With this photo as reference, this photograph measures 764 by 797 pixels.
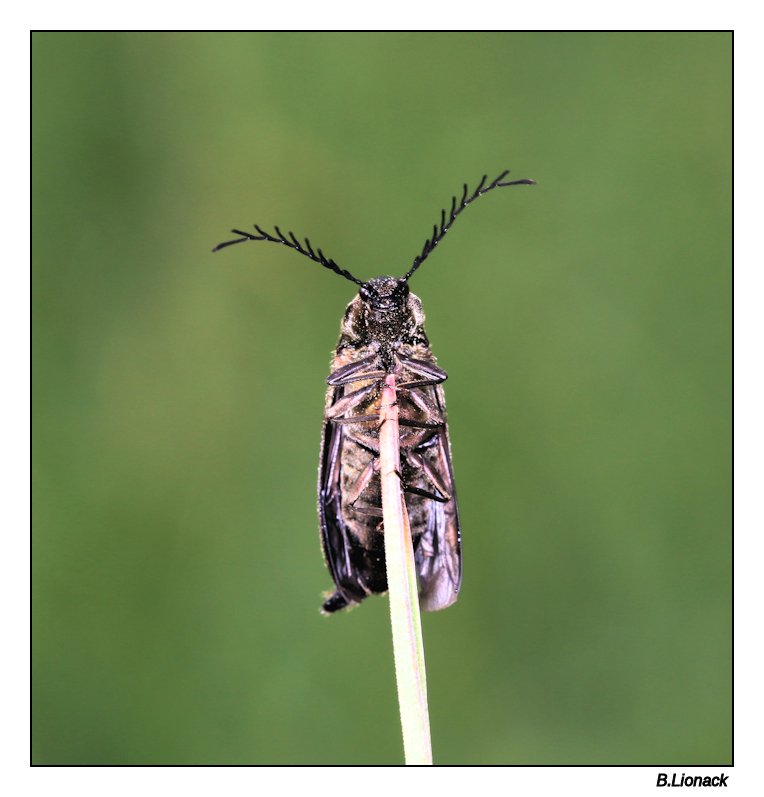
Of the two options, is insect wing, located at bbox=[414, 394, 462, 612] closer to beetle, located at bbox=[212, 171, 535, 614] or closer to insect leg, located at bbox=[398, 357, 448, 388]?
beetle, located at bbox=[212, 171, 535, 614]

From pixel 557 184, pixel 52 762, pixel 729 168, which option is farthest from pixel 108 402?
pixel 729 168

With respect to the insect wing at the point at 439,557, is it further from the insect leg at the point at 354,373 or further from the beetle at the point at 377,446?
the insect leg at the point at 354,373

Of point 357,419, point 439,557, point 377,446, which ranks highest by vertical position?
point 357,419

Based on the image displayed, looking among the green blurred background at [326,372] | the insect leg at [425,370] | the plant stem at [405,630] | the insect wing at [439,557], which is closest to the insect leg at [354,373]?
the insect leg at [425,370]

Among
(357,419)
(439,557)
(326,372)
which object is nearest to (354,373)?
(357,419)

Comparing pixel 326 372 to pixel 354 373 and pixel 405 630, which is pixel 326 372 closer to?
pixel 354 373

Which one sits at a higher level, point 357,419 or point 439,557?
point 357,419

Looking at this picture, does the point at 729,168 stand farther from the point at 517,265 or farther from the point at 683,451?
the point at 683,451

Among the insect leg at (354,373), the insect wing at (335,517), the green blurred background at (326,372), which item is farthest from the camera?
the green blurred background at (326,372)
